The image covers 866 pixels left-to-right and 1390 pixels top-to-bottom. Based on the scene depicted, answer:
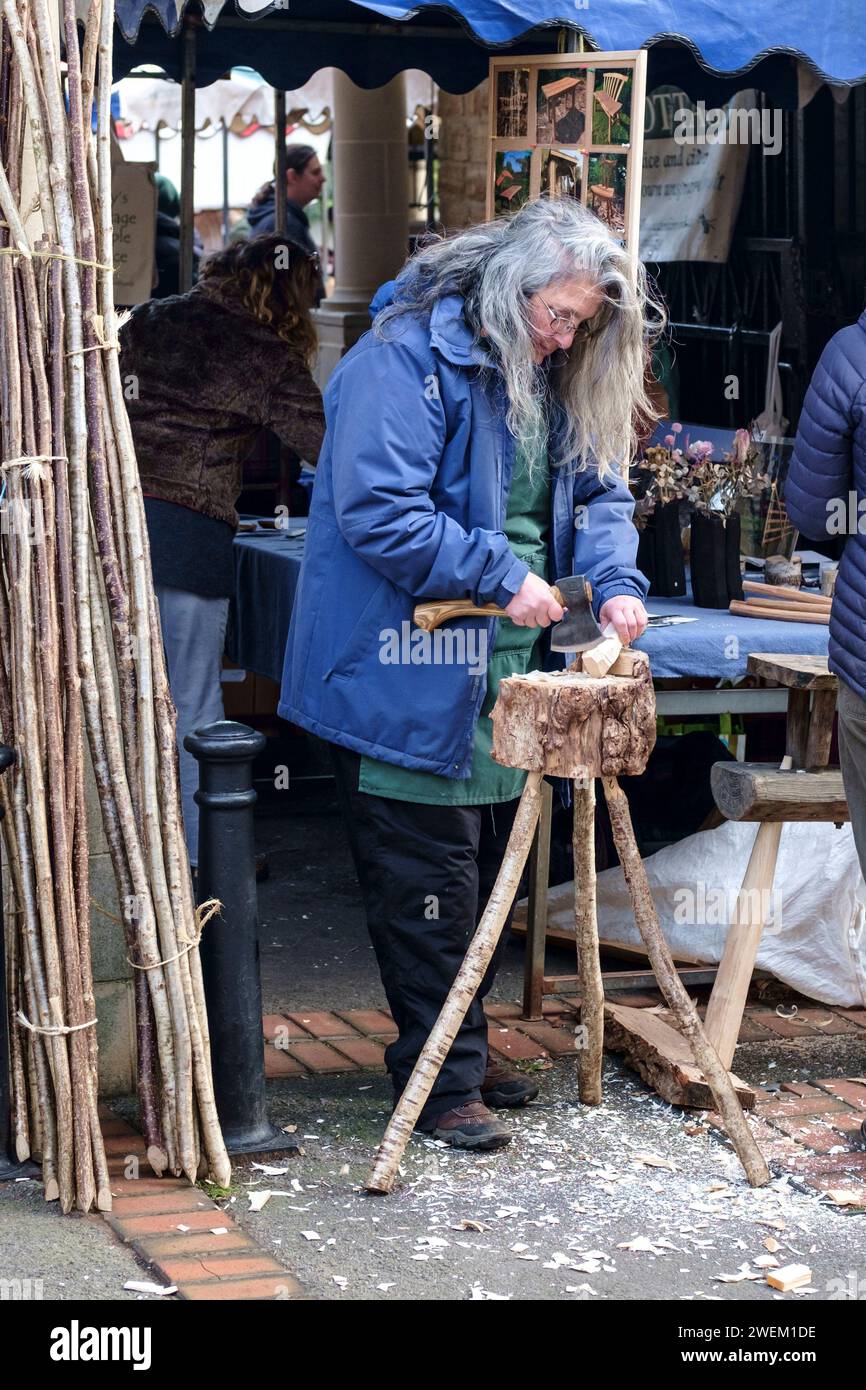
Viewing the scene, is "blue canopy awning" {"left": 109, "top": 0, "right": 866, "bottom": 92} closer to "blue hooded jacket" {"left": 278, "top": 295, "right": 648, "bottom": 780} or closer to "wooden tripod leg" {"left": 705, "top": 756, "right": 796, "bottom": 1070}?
"blue hooded jacket" {"left": 278, "top": 295, "right": 648, "bottom": 780}

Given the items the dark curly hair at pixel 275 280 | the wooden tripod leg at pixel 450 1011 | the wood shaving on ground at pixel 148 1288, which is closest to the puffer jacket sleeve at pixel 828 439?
the wooden tripod leg at pixel 450 1011

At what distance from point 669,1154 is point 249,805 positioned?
1212 mm

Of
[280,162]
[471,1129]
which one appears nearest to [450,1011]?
[471,1129]

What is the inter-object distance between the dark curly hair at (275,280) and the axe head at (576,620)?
221 centimetres

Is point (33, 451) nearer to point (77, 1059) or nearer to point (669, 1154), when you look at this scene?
point (77, 1059)

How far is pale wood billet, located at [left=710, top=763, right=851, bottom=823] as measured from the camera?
4453 millimetres

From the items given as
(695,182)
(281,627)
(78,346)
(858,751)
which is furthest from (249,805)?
(695,182)

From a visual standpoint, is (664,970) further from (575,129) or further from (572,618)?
(575,129)

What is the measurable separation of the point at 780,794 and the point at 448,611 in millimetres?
1072

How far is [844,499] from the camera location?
167 inches

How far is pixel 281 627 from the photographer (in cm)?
612

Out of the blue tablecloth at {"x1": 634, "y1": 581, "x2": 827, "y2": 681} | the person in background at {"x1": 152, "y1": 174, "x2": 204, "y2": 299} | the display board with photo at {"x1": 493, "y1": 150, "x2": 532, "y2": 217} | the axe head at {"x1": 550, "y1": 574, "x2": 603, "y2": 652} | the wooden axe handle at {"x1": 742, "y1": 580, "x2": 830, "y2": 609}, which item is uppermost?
the person in background at {"x1": 152, "y1": 174, "x2": 204, "y2": 299}

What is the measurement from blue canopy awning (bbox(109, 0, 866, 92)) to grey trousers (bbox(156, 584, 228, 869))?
5.57ft

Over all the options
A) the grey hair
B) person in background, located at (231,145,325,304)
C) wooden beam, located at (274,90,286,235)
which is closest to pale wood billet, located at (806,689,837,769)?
the grey hair
